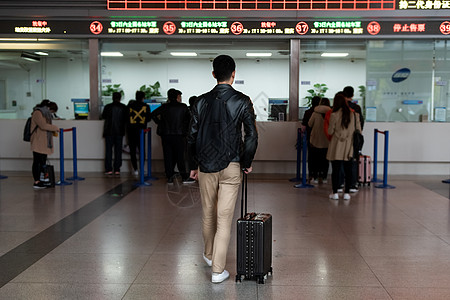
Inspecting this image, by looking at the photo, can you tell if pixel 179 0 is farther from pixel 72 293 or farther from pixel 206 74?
pixel 72 293

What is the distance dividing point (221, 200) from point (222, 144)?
436 mm

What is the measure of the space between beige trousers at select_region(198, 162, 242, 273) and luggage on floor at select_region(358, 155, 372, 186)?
5.26 meters

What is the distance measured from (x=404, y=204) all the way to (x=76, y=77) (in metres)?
6.93

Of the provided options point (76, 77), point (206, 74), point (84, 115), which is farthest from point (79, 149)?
point (206, 74)

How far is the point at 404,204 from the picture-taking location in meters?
7.70

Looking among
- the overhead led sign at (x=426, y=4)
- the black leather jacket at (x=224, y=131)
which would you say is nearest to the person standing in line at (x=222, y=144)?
the black leather jacket at (x=224, y=131)

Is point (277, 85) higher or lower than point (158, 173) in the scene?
higher

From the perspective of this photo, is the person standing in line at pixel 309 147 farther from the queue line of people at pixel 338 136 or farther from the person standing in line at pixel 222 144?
the person standing in line at pixel 222 144

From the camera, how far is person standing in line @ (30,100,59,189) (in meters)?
8.49

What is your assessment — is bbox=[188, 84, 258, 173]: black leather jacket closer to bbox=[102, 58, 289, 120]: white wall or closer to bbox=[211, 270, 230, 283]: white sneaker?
bbox=[211, 270, 230, 283]: white sneaker

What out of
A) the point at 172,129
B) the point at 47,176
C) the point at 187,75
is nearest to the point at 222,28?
the point at 187,75

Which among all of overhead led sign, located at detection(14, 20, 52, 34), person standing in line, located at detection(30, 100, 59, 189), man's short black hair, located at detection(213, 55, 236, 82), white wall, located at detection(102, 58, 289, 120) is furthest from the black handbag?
overhead led sign, located at detection(14, 20, 52, 34)

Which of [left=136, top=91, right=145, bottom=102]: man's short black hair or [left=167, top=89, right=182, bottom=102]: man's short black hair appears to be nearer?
[left=167, top=89, right=182, bottom=102]: man's short black hair

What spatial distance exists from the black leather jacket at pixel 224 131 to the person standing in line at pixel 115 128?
6.45m
